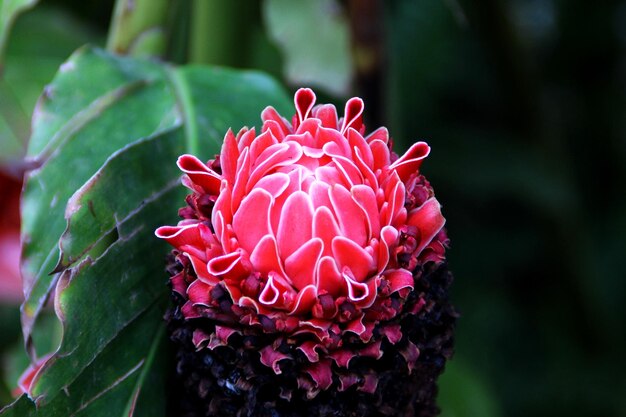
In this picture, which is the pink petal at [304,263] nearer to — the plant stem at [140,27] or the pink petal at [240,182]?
the pink petal at [240,182]

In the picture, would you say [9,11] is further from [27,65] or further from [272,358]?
[272,358]

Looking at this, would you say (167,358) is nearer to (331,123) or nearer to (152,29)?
(331,123)

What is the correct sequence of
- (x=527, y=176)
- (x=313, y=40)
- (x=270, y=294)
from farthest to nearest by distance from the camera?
(x=527, y=176) < (x=313, y=40) < (x=270, y=294)

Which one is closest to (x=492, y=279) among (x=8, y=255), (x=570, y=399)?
(x=570, y=399)

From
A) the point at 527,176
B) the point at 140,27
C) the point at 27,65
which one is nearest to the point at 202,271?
the point at 140,27

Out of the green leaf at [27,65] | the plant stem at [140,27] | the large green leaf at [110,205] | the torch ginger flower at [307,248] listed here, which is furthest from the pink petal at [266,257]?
the green leaf at [27,65]

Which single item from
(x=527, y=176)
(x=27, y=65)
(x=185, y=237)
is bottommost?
(x=527, y=176)

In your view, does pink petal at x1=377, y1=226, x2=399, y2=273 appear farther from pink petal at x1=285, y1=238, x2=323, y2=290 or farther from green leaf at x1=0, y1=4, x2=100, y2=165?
green leaf at x1=0, y1=4, x2=100, y2=165
